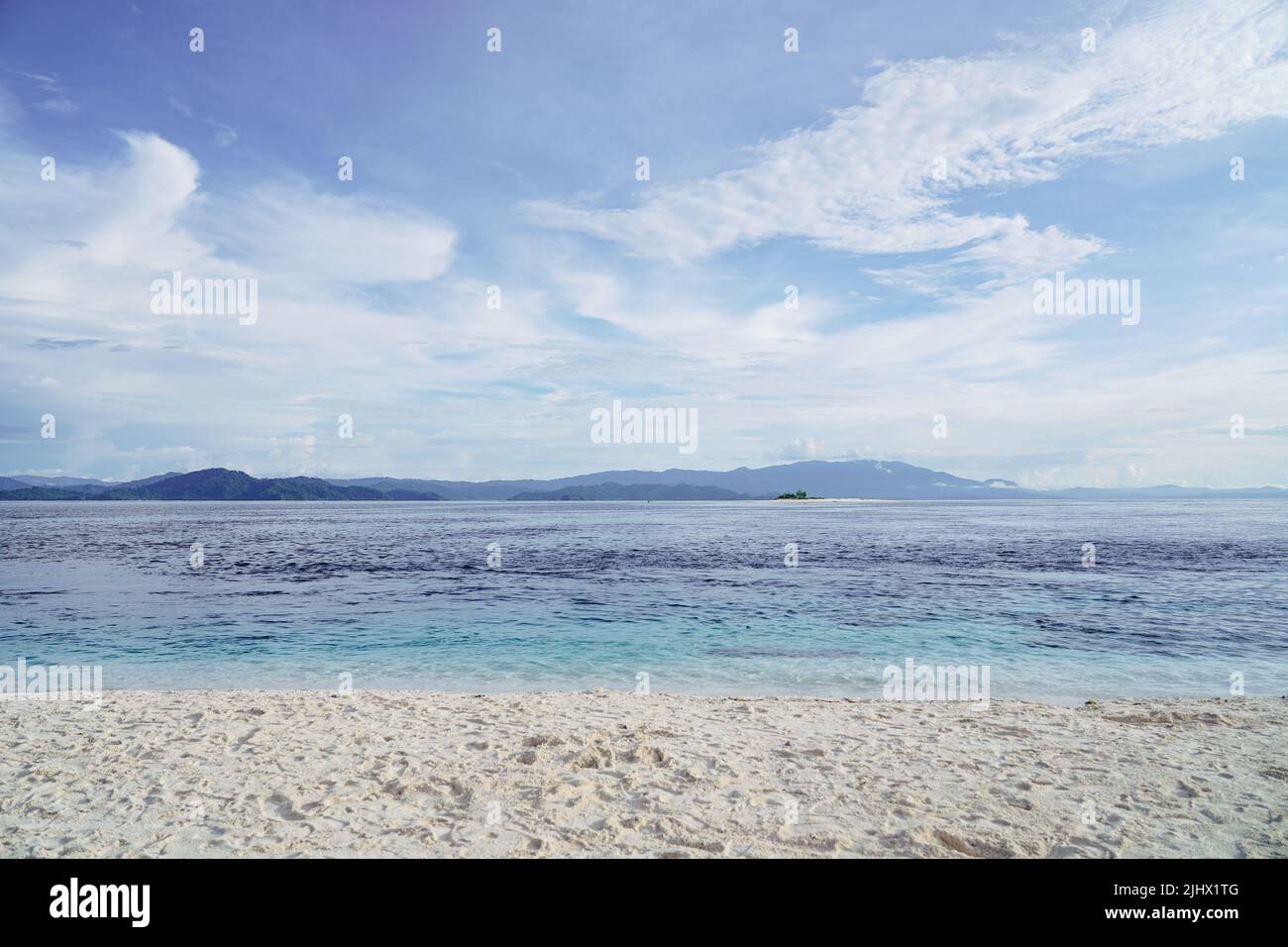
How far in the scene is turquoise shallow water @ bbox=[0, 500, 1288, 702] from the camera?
16141 millimetres

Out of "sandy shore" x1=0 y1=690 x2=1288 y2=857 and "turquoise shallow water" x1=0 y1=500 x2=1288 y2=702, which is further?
"turquoise shallow water" x1=0 y1=500 x2=1288 y2=702

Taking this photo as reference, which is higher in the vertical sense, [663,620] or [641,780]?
[641,780]

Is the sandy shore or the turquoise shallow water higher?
the sandy shore

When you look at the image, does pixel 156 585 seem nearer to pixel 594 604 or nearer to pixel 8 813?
pixel 594 604

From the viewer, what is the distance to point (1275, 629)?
20500 millimetres

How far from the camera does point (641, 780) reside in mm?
8508

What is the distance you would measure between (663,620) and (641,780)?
14394 mm

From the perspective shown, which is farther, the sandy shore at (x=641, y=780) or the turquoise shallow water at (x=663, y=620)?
the turquoise shallow water at (x=663, y=620)

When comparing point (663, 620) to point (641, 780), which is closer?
point (641, 780)

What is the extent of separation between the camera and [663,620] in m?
22.8

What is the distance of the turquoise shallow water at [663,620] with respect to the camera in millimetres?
16141

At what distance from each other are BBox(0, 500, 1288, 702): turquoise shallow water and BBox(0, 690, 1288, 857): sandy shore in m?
3.53

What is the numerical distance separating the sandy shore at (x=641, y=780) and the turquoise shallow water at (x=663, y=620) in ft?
11.6

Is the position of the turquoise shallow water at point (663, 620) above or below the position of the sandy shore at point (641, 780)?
below
